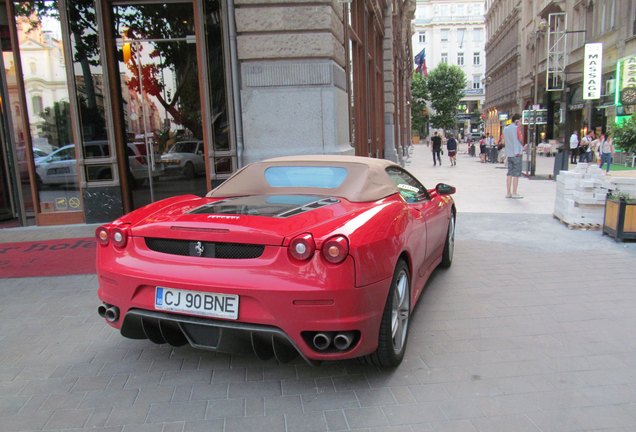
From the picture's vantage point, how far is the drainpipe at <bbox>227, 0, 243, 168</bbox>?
845 centimetres

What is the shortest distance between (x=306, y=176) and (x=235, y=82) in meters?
4.97

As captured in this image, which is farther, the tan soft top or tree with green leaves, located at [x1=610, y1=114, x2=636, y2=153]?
tree with green leaves, located at [x1=610, y1=114, x2=636, y2=153]

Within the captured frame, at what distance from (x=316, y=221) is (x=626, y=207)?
5833 mm

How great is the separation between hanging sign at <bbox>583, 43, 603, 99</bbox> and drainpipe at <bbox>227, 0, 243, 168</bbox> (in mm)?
23833

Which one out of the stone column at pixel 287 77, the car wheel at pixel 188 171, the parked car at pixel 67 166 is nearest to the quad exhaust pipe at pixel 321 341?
the stone column at pixel 287 77

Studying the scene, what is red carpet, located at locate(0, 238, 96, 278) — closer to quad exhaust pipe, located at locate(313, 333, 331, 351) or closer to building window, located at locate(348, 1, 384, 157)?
quad exhaust pipe, located at locate(313, 333, 331, 351)

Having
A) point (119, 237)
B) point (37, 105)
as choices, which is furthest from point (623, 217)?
point (37, 105)

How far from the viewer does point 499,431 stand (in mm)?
2773

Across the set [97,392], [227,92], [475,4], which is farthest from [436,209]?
[475,4]

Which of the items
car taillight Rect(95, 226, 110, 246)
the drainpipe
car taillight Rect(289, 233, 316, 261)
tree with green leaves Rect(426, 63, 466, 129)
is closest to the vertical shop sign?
the drainpipe

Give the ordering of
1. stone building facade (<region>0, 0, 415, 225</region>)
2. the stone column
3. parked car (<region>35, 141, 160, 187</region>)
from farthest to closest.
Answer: parked car (<region>35, 141, 160, 187</region>), stone building facade (<region>0, 0, 415, 225</region>), the stone column

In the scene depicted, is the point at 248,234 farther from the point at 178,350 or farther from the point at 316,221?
the point at 178,350

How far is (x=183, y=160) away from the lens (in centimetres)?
991

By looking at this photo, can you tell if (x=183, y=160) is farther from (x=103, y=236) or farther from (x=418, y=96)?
(x=418, y=96)
